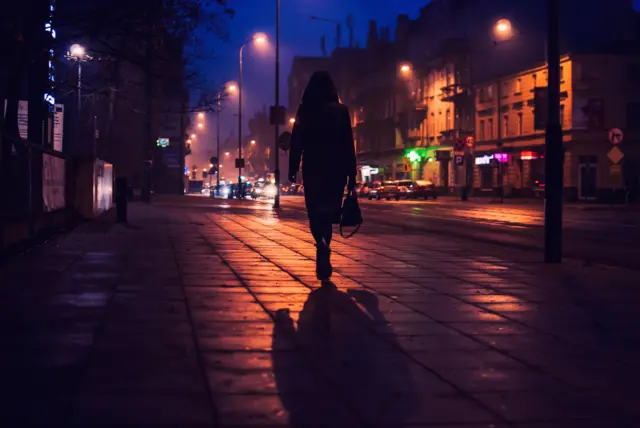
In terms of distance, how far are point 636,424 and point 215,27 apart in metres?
17.6

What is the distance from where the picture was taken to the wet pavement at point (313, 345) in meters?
4.74

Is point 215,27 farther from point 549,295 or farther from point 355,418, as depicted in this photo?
point 355,418

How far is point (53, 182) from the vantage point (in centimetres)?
1892

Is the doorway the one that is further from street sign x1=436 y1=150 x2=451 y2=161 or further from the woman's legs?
the woman's legs

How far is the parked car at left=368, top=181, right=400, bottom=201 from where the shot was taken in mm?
66438

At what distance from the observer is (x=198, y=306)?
27.3 feet

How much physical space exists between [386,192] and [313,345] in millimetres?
60842

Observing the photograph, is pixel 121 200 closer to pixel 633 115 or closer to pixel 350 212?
pixel 350 212

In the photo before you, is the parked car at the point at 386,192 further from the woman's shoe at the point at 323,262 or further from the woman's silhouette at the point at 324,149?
the woman's silhouette at the point at 324,149

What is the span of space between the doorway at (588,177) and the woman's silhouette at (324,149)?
53013 mm

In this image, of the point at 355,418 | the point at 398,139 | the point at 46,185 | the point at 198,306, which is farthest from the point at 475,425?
the point at 398,139

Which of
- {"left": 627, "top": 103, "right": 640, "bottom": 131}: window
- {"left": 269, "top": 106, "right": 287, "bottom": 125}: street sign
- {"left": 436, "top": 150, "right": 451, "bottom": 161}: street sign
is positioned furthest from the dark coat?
{"left": 436, "top": 150, "right": 451, "bottom": 161}: street sign

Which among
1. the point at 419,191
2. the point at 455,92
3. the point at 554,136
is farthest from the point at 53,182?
the point at 455,92

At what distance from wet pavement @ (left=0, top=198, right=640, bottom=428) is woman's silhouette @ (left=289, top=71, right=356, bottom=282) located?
87cm
